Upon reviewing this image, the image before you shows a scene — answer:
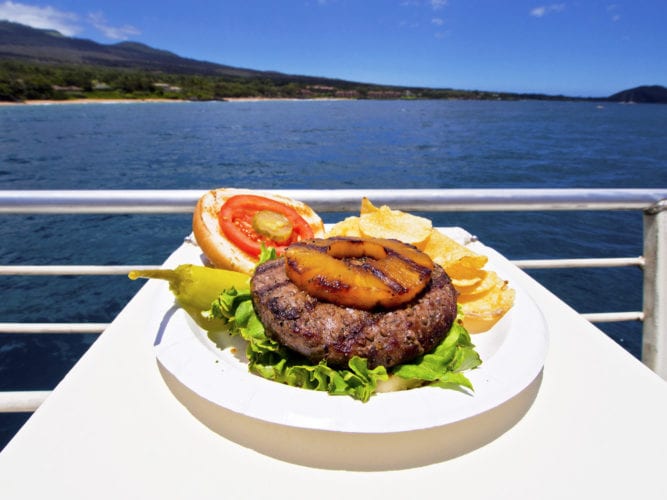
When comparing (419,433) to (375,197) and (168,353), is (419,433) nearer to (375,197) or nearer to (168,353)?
(168,353)

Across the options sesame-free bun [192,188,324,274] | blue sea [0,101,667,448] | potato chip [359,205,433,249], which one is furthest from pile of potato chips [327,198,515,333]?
blue sea [0,101,667,448]

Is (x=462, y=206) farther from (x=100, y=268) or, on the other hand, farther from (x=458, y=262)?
(x=100, y=268)

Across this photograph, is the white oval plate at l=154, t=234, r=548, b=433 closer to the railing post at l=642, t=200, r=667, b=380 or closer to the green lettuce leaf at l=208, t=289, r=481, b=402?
the green lettuce leaf at l=208, t=289, r=481, b=402

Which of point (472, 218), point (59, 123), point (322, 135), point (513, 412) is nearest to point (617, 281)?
point (472, 218)

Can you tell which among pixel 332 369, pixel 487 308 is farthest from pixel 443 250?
pixel 332 369

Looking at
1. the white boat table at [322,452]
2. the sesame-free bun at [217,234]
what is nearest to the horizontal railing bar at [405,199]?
the sesame-free bun at [217,234]
